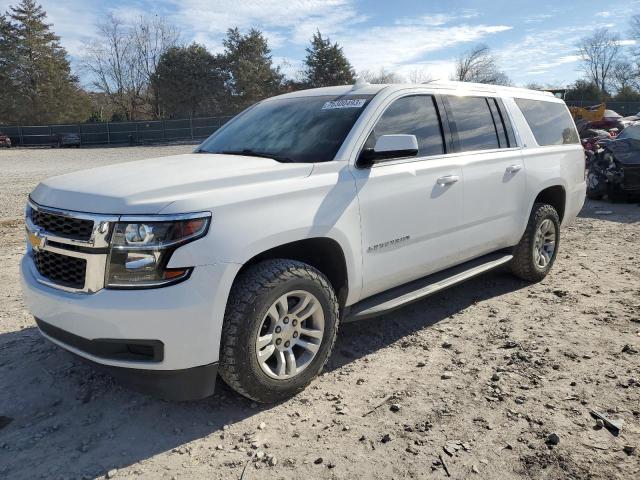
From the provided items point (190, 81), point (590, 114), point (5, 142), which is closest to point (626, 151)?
point (590, 114)

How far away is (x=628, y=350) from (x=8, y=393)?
4.23m

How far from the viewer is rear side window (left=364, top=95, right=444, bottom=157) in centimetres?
373

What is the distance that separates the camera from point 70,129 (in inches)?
1806

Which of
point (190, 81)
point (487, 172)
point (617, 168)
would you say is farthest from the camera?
point (190, 81)

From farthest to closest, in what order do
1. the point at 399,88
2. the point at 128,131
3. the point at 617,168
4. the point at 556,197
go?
the point at 128,131 < the point at 617,168 < the point at 556,197 < the point at 399,88

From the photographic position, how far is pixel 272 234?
291cm

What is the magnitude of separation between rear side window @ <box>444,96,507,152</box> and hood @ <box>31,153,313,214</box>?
1629 mm

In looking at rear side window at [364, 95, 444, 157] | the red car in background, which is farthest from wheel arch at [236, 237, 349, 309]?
the red car in background

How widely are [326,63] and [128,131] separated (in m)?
20.2

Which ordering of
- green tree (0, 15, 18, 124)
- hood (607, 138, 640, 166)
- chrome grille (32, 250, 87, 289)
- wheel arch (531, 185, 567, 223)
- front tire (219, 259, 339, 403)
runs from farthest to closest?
green tree (0, 15, 18, 124) → hood (607, 138, 640, 166) → wheel arch (531, 185, 567, 223) → front tire (219, 259, 339, 403) → chrome grille (32, 250, 87, 289)

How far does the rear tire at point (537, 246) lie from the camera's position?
16.8 feet

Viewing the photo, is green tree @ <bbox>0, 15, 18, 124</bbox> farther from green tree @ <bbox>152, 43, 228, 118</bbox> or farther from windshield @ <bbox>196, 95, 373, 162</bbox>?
windshield @ <bbox>196, 95, 373, 162</bbox>

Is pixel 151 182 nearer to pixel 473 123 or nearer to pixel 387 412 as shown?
pixel 387 412

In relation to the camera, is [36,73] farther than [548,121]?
Yes
